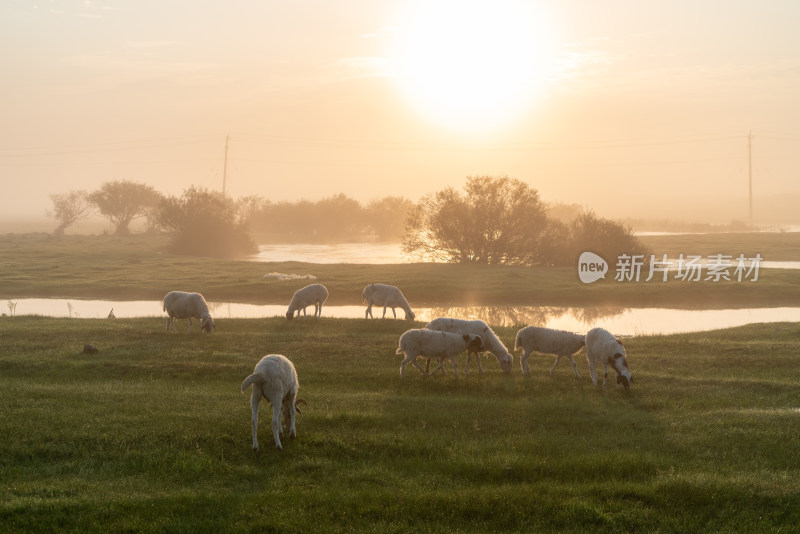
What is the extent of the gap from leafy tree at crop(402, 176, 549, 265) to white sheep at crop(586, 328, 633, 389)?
47454 mm

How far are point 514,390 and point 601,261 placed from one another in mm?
47557

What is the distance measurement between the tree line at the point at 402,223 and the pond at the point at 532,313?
24777mm

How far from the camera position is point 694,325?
3534 centimetres

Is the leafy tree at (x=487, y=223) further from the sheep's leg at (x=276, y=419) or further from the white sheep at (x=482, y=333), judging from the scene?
the sheep's leg at (x=276, y=419)

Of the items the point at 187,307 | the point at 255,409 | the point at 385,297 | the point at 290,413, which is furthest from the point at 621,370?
the point at 187,307

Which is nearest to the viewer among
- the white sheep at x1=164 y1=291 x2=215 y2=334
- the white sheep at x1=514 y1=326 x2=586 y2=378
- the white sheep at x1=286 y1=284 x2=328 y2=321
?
the white sheep at x1=514 y1=326 x2=586 y2=378

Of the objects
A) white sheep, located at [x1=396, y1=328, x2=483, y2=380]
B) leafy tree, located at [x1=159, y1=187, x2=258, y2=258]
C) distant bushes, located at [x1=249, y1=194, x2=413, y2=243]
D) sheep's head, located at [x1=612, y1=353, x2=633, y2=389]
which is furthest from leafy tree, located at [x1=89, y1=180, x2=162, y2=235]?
sheep's head, located at [x1=612, y1=353, x2=633, y2=389]

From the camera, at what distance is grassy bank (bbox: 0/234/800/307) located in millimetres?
45219

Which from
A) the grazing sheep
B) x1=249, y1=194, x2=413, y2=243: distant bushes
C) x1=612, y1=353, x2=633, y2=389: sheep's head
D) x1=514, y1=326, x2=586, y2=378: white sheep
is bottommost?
x1=612, y1=353, x2=633, y2=389: sheep's head

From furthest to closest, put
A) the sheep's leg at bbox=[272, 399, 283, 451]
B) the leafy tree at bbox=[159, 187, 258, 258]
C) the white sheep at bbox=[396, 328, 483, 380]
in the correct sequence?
1. the leafy tree at bbox=[159, 187, 258, 258]
2. the white sheep at bbox=[396, 328, 483, 380]
3. the sheep's leg at bbox=[272, 399, 283, 451]

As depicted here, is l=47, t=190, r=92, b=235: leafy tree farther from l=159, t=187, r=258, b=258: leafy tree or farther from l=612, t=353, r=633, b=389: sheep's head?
l=612, t=353, r=633, b=389: sheep's head

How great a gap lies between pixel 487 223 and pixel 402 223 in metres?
76.2

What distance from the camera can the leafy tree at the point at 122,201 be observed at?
124m

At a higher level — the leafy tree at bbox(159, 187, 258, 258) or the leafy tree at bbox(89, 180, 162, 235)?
the leafy tree at bbox(89, 180, 162, 235)
